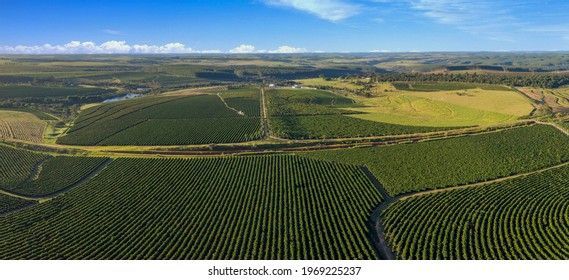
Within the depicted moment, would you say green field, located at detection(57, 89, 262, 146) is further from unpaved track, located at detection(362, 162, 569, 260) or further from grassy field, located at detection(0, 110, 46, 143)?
unpaved track, located at detection(362, 162, 569, 260)

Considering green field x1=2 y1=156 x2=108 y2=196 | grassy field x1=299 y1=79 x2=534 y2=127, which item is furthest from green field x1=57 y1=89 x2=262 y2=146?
grassy field x1=299 y1=79 x2=534 y2=127

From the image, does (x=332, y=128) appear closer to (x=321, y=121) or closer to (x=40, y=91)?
(x=321, y=121)

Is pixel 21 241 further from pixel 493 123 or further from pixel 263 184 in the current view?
pixel 493 123

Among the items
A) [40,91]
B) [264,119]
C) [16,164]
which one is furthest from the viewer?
[40,91]

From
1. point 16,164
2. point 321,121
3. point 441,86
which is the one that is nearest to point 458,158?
point 321,121

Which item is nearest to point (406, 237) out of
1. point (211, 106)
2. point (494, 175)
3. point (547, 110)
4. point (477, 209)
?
point (477, 209)

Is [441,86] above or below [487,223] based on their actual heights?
above

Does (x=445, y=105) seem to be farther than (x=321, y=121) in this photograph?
Yes
